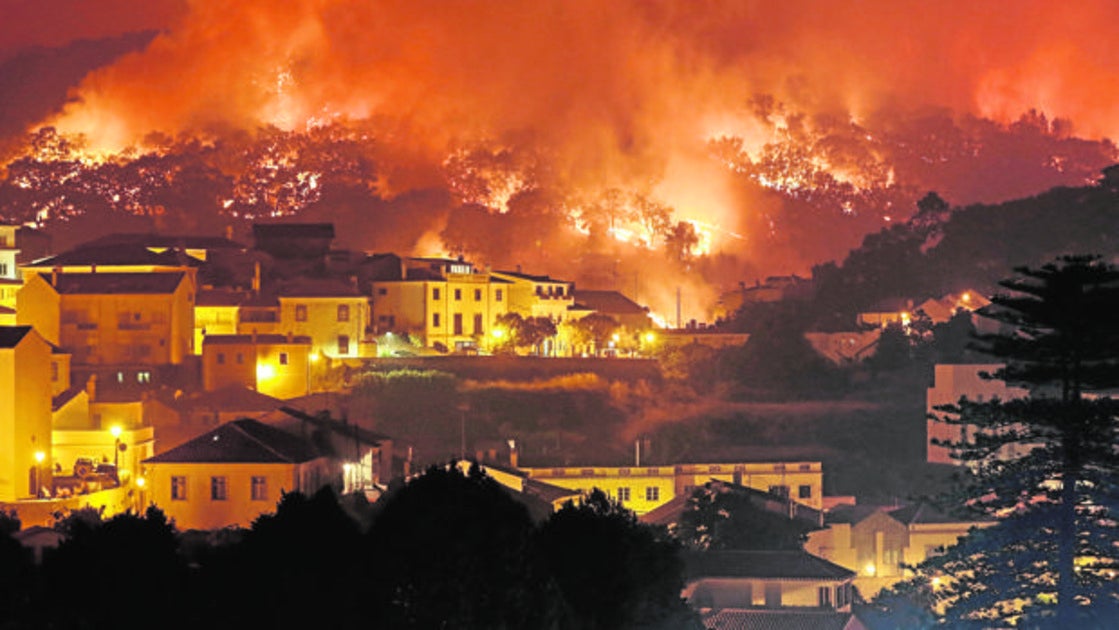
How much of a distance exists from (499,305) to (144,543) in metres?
45.0

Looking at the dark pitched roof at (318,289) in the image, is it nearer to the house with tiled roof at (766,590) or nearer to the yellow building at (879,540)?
the yellow building at (879,540)

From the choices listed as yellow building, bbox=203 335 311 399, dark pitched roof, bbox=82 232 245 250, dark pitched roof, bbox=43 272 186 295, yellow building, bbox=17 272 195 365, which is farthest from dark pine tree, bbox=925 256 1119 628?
dark pitched roof, bbox=82 232 245 250

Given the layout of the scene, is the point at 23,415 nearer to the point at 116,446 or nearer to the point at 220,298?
the point at 116,446

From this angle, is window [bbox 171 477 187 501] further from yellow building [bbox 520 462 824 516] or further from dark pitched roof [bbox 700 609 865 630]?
yellow building [bbox 520 462 824 516]

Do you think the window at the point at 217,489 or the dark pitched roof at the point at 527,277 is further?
the dark pitched roof at the point at 527,277

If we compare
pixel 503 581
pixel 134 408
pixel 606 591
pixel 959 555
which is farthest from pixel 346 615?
pixel 134 408

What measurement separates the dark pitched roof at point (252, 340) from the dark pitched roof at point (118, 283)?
6.08ft

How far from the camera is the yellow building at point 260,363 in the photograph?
214 ft

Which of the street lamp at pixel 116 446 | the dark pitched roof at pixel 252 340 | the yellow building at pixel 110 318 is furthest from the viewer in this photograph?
the yellow building at pixel 110 318

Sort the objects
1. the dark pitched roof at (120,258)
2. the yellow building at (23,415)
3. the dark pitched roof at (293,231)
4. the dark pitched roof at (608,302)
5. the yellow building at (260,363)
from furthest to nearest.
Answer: the dark pitched roof at (608,302) → the dark pitched roof at (293,231) → the dark pitched roof at (120,258) → the yellow building at (260,363) → the yellow building at (23,415)

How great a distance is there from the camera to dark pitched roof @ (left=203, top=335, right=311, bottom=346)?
215 ft

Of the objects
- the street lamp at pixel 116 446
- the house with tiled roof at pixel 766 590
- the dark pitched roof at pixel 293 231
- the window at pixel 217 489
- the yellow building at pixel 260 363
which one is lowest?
the house with tiled roof at pixel 766 590

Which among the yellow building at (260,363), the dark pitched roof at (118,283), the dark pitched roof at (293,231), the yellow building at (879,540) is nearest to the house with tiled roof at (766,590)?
the yellow building at (879,540)

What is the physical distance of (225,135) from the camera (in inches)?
3767
